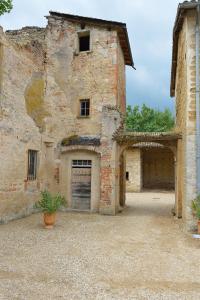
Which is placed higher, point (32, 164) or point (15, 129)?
point (15, 129)

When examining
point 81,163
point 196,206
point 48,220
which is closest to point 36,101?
point 81,163

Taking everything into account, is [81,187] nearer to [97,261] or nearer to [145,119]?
[97,261]

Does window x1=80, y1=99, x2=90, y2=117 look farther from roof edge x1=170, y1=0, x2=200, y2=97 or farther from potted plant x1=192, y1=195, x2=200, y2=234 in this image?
potted plant x1=192, y1=195, x2=200, y2=234

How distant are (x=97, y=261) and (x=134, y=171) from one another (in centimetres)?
1720

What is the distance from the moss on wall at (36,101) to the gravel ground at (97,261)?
14.8 feet

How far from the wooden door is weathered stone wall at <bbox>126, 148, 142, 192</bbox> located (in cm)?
1063

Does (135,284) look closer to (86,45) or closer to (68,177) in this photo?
(68,177)

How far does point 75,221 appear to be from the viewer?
10609 millimetres

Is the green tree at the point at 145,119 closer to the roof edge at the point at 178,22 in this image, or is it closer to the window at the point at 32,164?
the roof edge at the point at 178,22

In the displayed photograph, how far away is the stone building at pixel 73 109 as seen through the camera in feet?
39.4

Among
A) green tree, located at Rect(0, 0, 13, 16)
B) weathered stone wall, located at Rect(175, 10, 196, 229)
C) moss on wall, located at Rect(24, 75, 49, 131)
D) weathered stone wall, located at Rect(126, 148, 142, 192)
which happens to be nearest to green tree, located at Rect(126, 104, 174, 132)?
weathered stone wall, located at Rect(126, 148, 142, 192)

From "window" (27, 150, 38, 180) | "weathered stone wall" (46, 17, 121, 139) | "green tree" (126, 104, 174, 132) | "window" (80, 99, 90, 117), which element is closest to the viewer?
"window" (27, 150, 38, 180)

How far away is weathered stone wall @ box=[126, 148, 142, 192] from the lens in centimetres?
2303

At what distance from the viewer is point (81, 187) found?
13.0 meters
